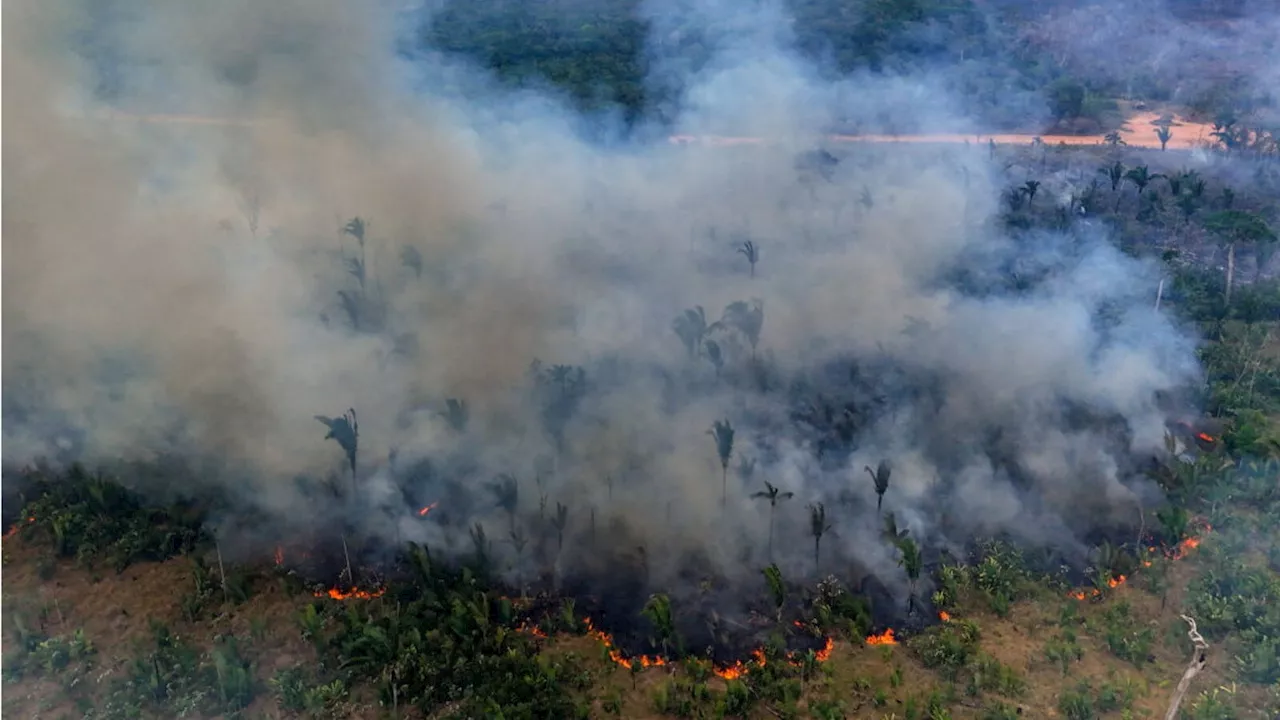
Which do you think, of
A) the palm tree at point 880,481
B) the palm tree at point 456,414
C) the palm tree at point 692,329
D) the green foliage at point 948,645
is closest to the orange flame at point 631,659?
the green foliage at point 948,645

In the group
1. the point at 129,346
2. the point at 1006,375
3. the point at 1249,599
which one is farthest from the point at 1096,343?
the point at 129,346

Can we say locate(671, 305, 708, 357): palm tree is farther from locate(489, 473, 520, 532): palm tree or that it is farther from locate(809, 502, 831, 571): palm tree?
locate(489, 473, 520, 532): palm tree

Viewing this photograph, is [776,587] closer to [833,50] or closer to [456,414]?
[456,414]

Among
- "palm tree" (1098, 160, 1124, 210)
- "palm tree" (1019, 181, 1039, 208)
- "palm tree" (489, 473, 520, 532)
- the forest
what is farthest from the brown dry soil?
"palm tree" (1098, 160, 1124, 210)

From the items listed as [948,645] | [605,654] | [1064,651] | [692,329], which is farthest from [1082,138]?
[605,654]

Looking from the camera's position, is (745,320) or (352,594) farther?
(745,320)

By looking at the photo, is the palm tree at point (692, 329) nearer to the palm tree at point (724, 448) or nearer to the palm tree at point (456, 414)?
the palm tree at point (724, 448)

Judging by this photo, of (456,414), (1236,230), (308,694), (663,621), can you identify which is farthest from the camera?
(1236,230)
